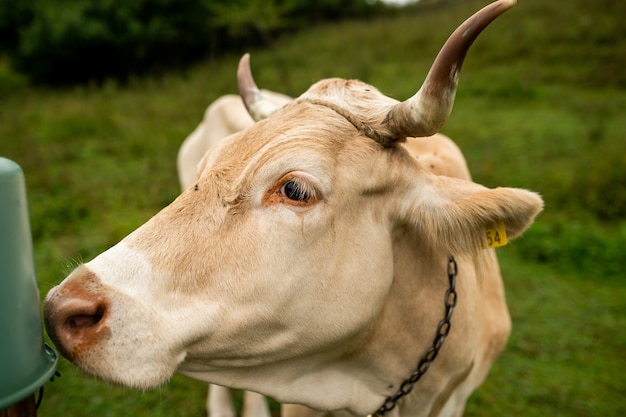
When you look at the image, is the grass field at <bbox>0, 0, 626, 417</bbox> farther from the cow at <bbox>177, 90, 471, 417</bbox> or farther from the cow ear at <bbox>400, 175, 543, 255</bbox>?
the cow ear at <bbox>400, 175, 543, 255</bbox>

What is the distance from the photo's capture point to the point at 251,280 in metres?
1.76

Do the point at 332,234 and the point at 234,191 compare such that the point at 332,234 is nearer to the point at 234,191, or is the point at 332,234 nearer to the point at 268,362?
the point at 234,191

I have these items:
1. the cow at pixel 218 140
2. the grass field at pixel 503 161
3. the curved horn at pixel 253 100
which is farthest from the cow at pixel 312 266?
the cow at pixel 218 140

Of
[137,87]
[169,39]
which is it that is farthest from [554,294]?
[169,39]

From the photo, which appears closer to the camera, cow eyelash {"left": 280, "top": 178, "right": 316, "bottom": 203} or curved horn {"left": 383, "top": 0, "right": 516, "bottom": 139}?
curved horn {"left": 383, "top": 0, "right": 516, "bottom": 139}

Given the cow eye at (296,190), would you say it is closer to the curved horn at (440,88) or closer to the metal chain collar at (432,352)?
the curved horn at (440,88)

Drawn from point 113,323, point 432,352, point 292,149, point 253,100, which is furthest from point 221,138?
point 113,323

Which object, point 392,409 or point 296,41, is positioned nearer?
point 392,409

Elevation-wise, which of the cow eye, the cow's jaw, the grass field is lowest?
the grass field

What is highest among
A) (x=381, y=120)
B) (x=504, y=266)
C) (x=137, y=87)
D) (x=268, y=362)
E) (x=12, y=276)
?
(x=381, y=120)

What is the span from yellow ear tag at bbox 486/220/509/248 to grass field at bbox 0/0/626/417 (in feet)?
4.47

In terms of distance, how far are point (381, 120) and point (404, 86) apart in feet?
32.2

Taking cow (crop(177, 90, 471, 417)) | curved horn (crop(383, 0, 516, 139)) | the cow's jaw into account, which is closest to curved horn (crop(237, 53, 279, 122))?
cow (crop(177, 90, 471, 417))

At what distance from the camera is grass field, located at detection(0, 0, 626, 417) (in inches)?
156
